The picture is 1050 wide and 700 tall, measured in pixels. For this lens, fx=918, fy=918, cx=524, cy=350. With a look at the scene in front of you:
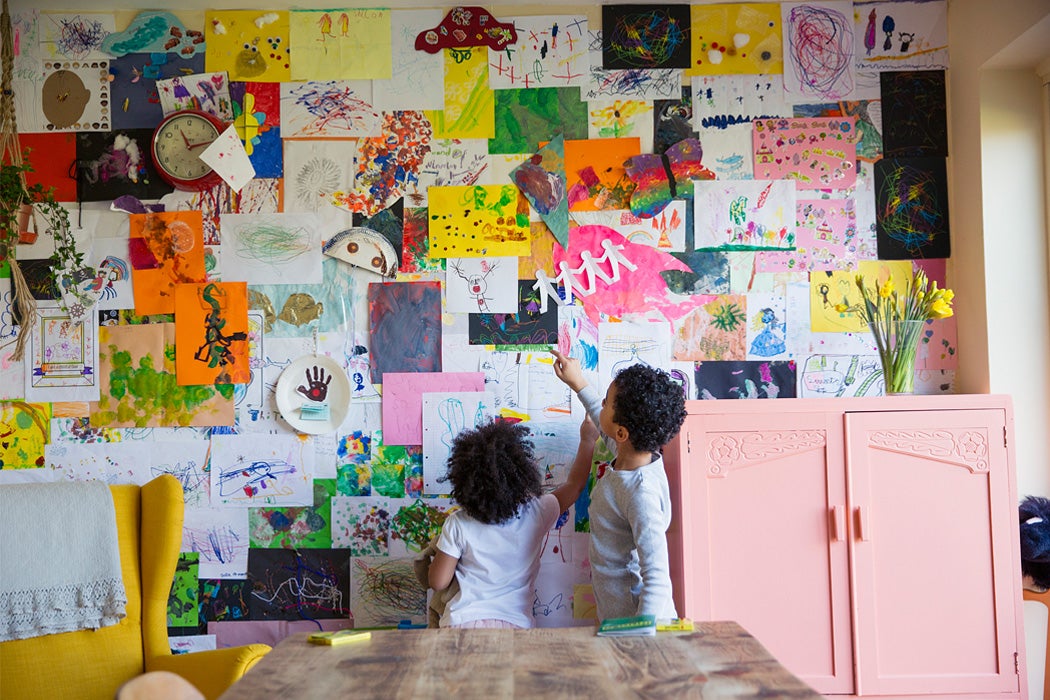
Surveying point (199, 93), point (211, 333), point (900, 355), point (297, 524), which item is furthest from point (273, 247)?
point (900, 355)

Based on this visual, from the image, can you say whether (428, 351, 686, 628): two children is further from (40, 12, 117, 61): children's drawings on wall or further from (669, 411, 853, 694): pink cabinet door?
(40, 12, 117, 61): children's drawings on wall

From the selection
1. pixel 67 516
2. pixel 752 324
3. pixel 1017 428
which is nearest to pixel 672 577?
pixel 752 324

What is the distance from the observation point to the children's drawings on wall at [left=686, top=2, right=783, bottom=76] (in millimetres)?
2982

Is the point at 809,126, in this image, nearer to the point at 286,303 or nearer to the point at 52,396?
the point at 286,303

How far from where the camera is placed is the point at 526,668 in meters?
1.55

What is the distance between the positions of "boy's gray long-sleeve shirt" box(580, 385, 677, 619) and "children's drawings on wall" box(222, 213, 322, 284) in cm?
123

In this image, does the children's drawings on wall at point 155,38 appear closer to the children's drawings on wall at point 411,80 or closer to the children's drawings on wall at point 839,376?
the children's drawings on wall at point 411,80

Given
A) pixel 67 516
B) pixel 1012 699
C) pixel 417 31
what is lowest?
pixel 1012 699

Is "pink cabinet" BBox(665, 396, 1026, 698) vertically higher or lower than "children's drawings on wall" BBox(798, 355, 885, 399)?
lower

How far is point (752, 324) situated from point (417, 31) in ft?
4.74

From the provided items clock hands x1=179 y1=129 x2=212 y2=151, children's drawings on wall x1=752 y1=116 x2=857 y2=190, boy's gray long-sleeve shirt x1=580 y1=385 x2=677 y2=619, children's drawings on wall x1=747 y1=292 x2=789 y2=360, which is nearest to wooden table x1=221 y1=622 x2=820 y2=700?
boy's gray long-sleeve shirt x1=580 y1=385 x2=677 y2=619

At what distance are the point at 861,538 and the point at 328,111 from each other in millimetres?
2087

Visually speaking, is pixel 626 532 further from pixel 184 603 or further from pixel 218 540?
pixel 184 603

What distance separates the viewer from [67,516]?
2.50m
